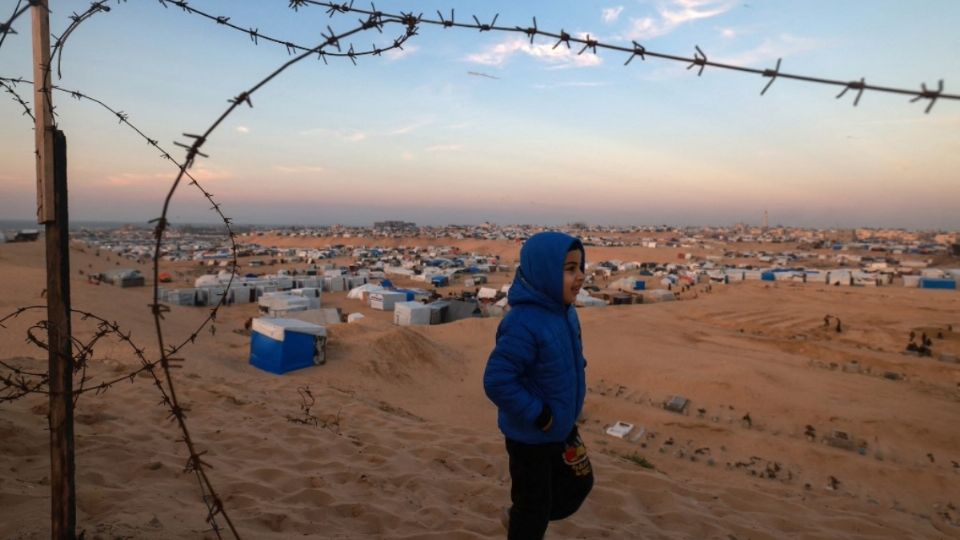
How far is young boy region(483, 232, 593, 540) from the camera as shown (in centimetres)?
232

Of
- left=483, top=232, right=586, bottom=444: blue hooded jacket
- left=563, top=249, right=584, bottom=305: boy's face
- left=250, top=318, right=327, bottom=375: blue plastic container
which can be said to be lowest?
left=250, top=318, right=327, bottom=375: blue plastic container

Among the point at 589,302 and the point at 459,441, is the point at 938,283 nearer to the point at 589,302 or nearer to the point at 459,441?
the point at 589,302

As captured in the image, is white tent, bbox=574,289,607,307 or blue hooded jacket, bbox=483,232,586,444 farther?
white tent, bbox=574,289,607,307

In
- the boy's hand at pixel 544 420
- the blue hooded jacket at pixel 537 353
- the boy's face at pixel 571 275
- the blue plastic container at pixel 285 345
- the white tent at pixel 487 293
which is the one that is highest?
the boy's face at pixel 571 275

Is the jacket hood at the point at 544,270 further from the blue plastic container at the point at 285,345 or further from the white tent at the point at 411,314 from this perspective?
the white tent at the point at 411,314

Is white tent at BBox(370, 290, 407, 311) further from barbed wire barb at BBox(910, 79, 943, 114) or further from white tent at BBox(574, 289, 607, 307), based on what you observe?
barbed wire barb at BBox(910, 79, 943, 114)

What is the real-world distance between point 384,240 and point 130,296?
81122mm

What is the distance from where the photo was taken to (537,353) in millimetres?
2377

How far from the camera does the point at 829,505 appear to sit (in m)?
5.29

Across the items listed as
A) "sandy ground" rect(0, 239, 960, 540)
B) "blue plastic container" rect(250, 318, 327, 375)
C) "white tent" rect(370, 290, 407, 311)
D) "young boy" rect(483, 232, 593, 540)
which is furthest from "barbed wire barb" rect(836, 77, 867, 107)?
"white tent" rect(370, 290, 407, 311)

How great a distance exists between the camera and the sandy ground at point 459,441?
3518mm

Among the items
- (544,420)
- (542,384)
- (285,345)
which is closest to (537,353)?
(542,384)

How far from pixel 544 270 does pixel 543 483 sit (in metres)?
1.05

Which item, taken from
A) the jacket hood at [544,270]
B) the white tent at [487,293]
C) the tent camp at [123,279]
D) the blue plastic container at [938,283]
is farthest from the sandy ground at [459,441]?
the blue plastic container at [938,283]
